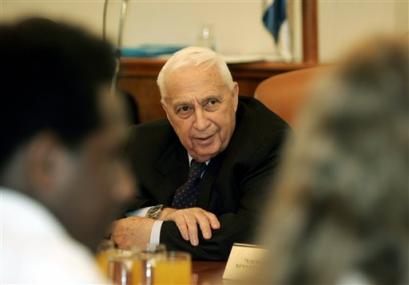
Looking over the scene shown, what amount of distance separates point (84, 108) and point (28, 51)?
0.09m

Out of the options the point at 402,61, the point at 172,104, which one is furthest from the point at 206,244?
the point at 402,61

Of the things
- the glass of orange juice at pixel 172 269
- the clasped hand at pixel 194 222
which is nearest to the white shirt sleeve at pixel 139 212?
the clasped hand at pixel 194 222

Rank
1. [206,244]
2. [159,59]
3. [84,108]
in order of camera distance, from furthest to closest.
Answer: [159,59]
[206,244]
[84,108]

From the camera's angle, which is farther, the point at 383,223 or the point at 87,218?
the point at 87,218

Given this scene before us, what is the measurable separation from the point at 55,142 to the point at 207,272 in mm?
1420

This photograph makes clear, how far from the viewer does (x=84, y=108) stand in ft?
3.16

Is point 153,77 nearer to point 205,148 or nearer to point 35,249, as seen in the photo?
point 205,148

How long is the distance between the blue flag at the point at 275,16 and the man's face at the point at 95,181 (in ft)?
12.9

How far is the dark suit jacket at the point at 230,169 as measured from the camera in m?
2.92

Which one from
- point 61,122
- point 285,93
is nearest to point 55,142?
point 61,122

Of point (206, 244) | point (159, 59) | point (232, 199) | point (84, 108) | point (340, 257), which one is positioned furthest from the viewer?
point (159, 59)

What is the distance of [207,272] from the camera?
2.32 metres

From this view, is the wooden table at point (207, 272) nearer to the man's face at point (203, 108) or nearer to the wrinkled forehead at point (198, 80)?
the man's face at point (203, 108)

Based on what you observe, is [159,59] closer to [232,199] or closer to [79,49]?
[232,199]
